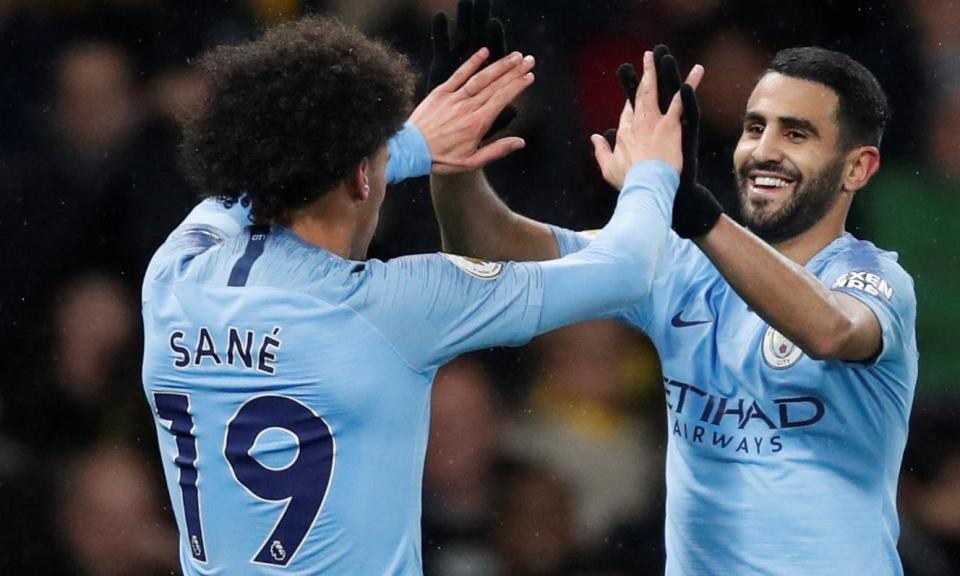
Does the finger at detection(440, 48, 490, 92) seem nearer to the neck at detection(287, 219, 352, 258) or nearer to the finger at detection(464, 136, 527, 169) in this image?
the finger at detection(464, 136, 527, 169)

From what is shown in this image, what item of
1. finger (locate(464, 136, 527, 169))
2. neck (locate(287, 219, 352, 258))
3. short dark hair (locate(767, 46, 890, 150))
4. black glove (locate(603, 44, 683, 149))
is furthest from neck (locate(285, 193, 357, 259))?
short dark hair (locate(767, 46, 890, 150))

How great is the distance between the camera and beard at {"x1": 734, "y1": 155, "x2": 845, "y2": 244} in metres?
3.30

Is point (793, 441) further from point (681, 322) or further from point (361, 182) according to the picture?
point (361, 182)

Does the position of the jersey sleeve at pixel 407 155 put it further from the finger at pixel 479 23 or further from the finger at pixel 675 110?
the finger at pixel 675 110

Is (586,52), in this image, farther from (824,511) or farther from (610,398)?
(824,511)

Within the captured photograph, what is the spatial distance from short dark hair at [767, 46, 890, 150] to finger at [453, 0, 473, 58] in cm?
84

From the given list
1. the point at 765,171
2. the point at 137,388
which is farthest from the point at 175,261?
the point at 137,388

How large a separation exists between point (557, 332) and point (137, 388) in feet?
5.35

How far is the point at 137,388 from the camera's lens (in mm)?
5281

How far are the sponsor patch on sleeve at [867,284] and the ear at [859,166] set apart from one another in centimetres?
39

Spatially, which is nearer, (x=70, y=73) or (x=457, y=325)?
(x=457, y=325)

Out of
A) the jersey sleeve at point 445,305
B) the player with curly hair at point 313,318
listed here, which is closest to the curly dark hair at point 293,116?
the player with curly hair at point 313,318

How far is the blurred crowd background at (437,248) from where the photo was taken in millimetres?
5242

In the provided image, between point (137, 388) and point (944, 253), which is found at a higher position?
point (944, 253)
